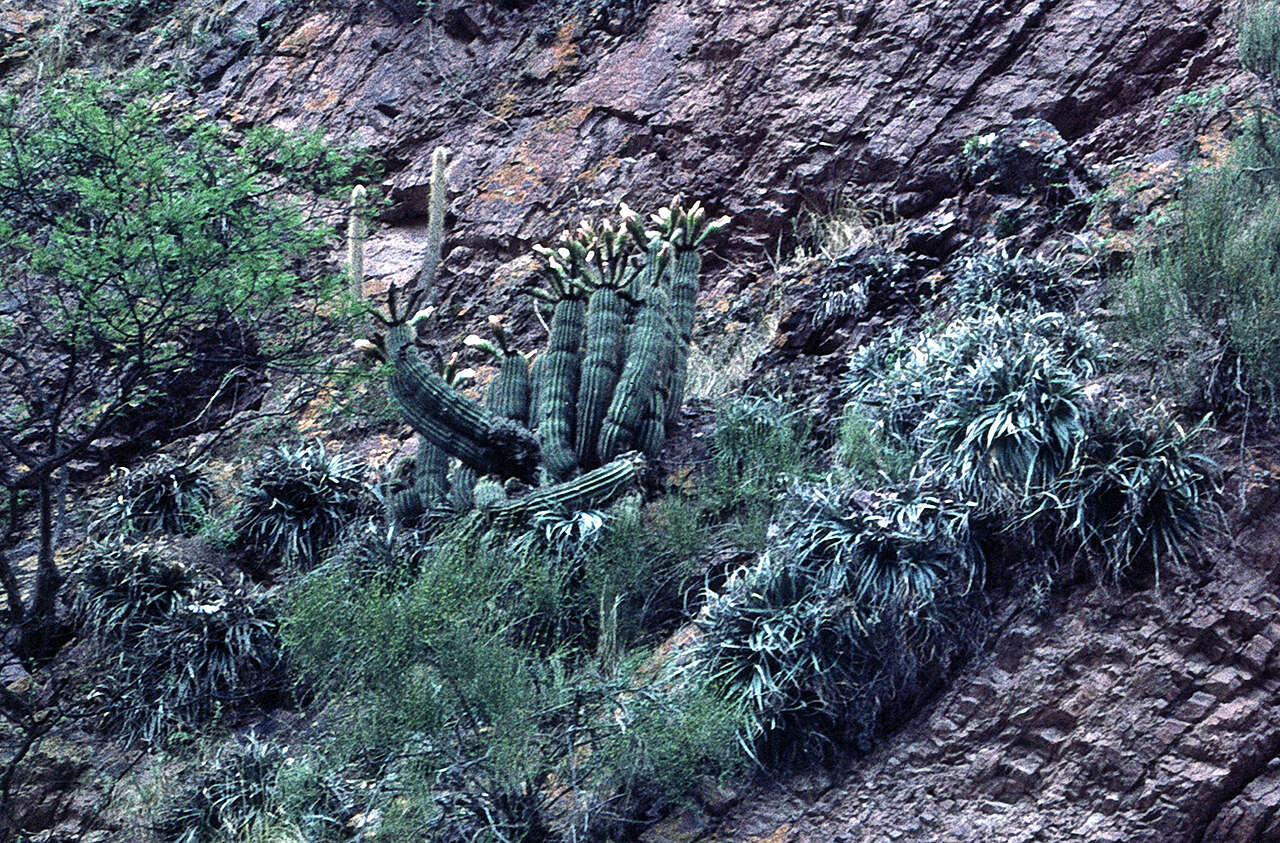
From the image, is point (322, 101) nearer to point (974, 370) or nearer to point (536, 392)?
point (536, 392)

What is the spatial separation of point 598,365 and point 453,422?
109 cm

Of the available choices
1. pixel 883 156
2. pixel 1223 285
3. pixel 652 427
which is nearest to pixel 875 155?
pixel 883 156

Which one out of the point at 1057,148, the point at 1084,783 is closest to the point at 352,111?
the point at 1057,148

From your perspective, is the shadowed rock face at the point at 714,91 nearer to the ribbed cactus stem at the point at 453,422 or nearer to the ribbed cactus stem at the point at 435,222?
the ribbed cactus stem at the point at 435,222

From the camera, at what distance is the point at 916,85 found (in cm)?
1211

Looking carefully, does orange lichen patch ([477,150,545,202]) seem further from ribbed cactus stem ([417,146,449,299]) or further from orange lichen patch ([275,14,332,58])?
orange lichen patch ([275,14,332,58])

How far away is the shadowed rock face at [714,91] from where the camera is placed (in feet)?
36.7

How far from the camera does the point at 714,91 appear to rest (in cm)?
1333

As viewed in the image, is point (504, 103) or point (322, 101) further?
point (322, 101)

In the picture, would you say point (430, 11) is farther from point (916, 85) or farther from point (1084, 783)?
point (1084, 783)

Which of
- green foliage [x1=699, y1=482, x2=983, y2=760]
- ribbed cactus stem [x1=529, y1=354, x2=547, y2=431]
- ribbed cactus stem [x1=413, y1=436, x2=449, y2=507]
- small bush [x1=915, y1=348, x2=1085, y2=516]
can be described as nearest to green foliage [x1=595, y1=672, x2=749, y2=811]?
green foliage [x1=699, y1=482, x2=983, y2=760]

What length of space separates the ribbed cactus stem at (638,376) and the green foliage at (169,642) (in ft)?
8.81

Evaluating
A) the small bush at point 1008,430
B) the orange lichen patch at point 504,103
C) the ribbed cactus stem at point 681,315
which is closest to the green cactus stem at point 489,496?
the ribbed cactus stem at point 681,315

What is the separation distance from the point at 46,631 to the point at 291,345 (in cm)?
304
